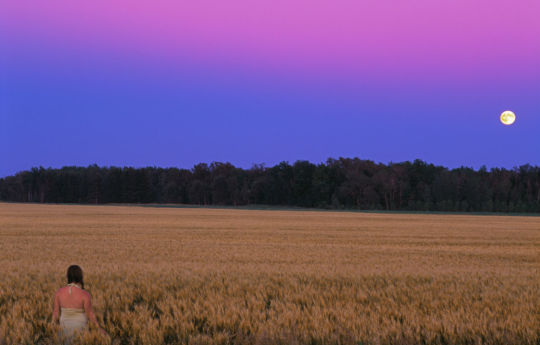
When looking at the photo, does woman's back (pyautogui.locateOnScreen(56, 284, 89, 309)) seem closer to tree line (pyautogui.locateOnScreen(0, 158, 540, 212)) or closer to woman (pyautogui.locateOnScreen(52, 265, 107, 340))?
woman (pyautogui.locateOnScreen(52, 265, 107, 340))

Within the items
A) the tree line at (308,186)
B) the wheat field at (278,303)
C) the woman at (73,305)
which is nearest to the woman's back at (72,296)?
the woman at (73,305)

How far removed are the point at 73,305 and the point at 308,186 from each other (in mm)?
127554

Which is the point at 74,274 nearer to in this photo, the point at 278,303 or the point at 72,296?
the point at 72,296

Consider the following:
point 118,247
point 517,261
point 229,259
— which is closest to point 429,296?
point 229,259

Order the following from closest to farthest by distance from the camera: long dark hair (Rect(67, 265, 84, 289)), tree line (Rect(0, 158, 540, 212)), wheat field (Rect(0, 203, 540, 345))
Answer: long dark hair (Rect(67, 265, 84, 289)), wheat field (Rect(0, 203, 540, 345)), tree line (Rect(0, 158, 540, 212))

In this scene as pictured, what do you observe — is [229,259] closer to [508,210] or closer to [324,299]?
[324,299]

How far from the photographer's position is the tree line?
119 metres

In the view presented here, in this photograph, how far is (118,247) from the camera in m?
24.7

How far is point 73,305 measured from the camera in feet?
22.7

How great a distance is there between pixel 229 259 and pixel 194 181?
12432 centimetres

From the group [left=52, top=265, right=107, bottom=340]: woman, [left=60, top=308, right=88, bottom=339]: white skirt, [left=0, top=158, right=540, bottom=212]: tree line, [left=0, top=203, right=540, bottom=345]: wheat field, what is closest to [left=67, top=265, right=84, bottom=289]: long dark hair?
[left=52, top=265, right=107, bottom=340]: woman

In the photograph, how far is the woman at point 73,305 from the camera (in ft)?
22.3

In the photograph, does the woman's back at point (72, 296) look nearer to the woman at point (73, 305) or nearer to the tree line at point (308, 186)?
the woman at point (73, 305)

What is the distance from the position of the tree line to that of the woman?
112 m
